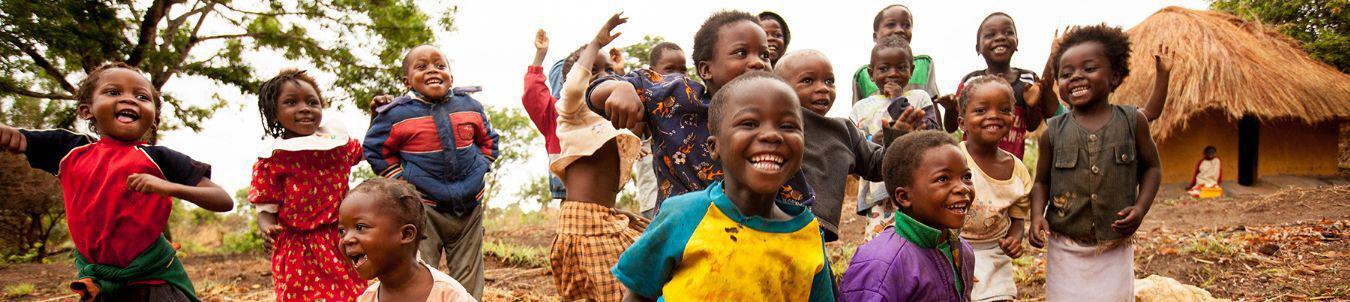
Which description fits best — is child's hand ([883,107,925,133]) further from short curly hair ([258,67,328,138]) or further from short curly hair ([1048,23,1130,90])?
short curly hair ([258,67,328,138])

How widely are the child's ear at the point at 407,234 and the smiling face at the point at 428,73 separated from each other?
5.74 feet

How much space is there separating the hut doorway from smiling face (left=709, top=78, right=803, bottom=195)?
51.2 feet

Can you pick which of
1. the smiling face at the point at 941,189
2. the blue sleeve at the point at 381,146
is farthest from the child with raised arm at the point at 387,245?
the blue sleeve at the point at 381,146

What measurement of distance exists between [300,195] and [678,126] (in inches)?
76.9

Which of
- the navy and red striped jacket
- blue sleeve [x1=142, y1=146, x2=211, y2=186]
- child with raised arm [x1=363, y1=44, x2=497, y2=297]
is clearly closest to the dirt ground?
child with raised arm [x1=363, y1=44, x2=497, y2=297]

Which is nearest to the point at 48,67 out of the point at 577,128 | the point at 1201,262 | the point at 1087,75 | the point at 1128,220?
the point at 577,128

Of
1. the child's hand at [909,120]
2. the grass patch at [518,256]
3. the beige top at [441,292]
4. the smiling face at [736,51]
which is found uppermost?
the smiling face at [736,51]

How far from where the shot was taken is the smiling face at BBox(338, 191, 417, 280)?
268 cm

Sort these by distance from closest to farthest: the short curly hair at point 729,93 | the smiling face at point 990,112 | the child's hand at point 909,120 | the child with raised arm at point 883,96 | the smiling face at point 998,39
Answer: the short curly hair at point 729,93
the child's hand at point 909,120
the smiling face at point 990,112
the child with raised arm at point 883,96
the smiling face at point 998,39

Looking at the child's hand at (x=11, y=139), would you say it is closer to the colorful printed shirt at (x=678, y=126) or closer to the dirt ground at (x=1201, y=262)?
the colorful printed shirt at (x=678, y=126)

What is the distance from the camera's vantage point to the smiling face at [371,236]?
2.68m

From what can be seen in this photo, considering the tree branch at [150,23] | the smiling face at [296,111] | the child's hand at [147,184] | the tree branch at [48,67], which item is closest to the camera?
the child's hand at [147,184]

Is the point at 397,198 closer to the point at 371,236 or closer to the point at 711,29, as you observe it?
the point at 371,236

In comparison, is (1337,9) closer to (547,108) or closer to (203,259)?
Result: (547,108)
